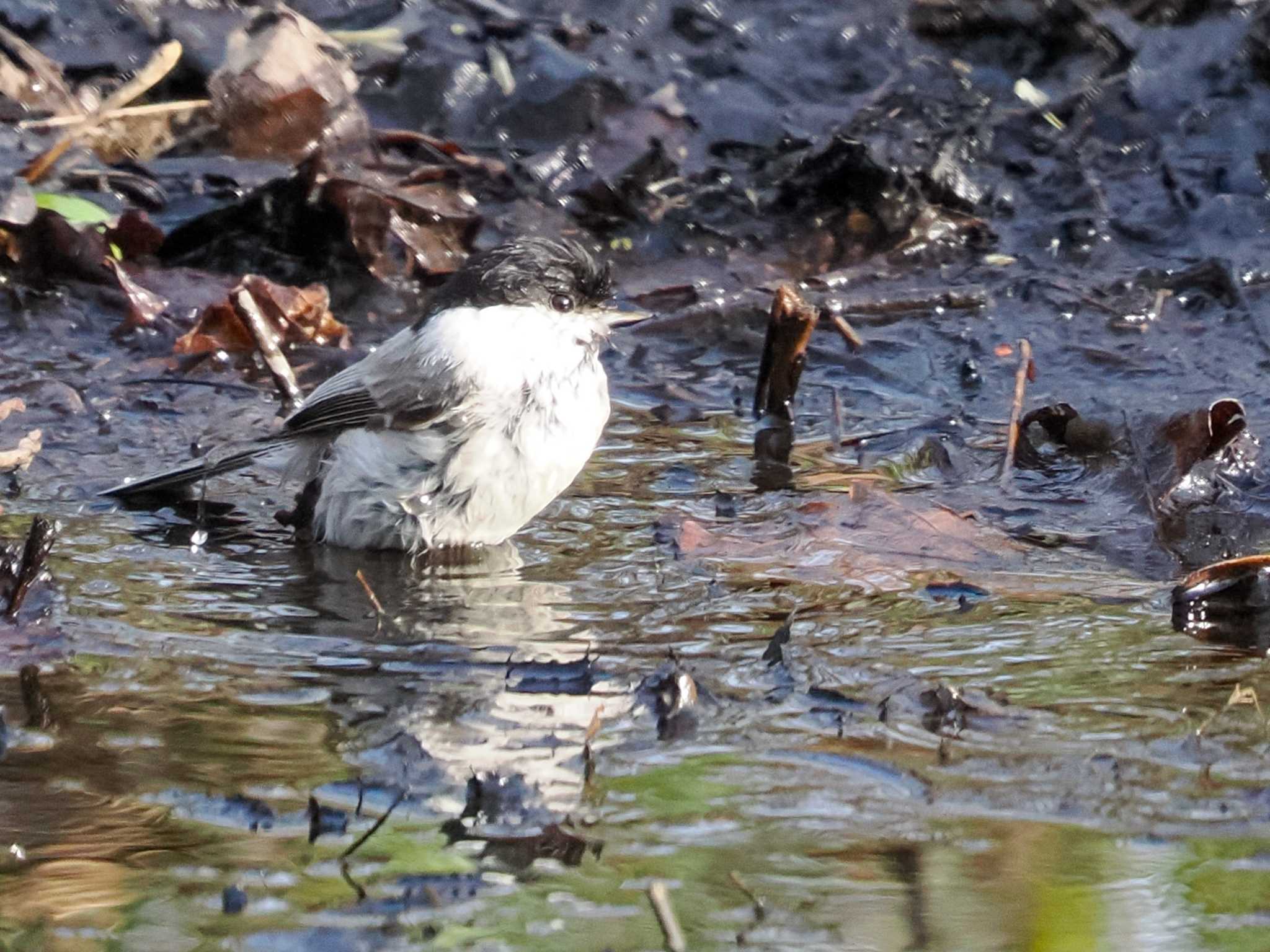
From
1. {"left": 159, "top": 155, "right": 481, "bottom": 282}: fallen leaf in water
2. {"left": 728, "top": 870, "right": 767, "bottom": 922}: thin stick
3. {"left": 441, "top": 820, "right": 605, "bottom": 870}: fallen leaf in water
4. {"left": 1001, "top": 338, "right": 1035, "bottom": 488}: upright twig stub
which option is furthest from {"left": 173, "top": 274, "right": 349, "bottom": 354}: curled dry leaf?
{"left": 728, "top": 870, "right": 767, "bottom": 922}: thin stick

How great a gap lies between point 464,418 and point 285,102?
282 centimetres

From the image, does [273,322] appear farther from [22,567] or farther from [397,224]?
[22,567]

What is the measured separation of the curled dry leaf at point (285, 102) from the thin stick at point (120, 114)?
0.12 m

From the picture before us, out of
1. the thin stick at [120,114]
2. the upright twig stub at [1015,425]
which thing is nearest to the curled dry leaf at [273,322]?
the thin stick at [120,114]

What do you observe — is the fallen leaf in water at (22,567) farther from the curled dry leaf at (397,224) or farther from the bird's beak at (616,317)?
the curled dry leaf at (397,224)

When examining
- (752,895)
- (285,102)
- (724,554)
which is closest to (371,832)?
(752,895)

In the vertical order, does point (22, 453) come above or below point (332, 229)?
below

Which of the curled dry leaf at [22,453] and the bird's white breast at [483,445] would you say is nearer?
the bird's white breast at [483,445]

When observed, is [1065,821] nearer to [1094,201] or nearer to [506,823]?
[506,823]

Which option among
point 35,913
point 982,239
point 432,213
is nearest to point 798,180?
point 982,239

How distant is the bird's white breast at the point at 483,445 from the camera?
441 cm

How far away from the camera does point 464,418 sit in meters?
4.45

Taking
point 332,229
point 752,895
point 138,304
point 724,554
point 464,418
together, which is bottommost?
point 752,895

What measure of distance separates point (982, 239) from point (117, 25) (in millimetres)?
3546
